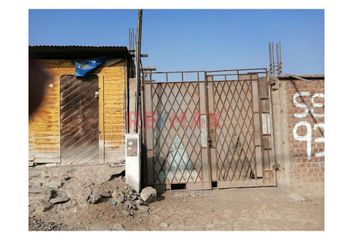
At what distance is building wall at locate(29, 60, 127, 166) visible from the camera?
6.72 metres

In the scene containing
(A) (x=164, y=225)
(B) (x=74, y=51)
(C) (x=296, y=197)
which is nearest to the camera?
(A) (x=164, y=225)

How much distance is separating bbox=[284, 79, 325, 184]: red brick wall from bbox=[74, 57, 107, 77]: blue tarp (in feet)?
16.7

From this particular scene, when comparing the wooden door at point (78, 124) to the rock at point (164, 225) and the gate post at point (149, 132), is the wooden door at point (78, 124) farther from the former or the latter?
the rock at point (164, 225)

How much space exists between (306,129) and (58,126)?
6.62 metres

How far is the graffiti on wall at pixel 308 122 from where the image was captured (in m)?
6.49

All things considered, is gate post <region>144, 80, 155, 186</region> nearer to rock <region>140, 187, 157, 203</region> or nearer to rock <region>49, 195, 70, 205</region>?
rock <region>140, 187, 157, 203</region>

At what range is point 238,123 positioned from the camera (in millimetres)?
6727

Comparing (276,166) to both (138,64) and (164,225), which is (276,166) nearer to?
(164,225)

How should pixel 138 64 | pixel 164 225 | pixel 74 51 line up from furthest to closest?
pixel 74 51 < pixel 138 64 < pixel 164 225

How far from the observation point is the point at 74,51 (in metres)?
6.65

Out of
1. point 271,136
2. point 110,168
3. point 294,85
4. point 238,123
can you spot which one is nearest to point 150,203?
point 110,168

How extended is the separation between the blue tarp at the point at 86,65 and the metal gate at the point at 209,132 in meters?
1.37

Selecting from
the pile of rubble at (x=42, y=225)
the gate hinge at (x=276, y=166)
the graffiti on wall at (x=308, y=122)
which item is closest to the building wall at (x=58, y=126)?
the pile of rubble at (x=42, y=225)

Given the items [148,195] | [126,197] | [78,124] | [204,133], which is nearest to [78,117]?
[78,124]
